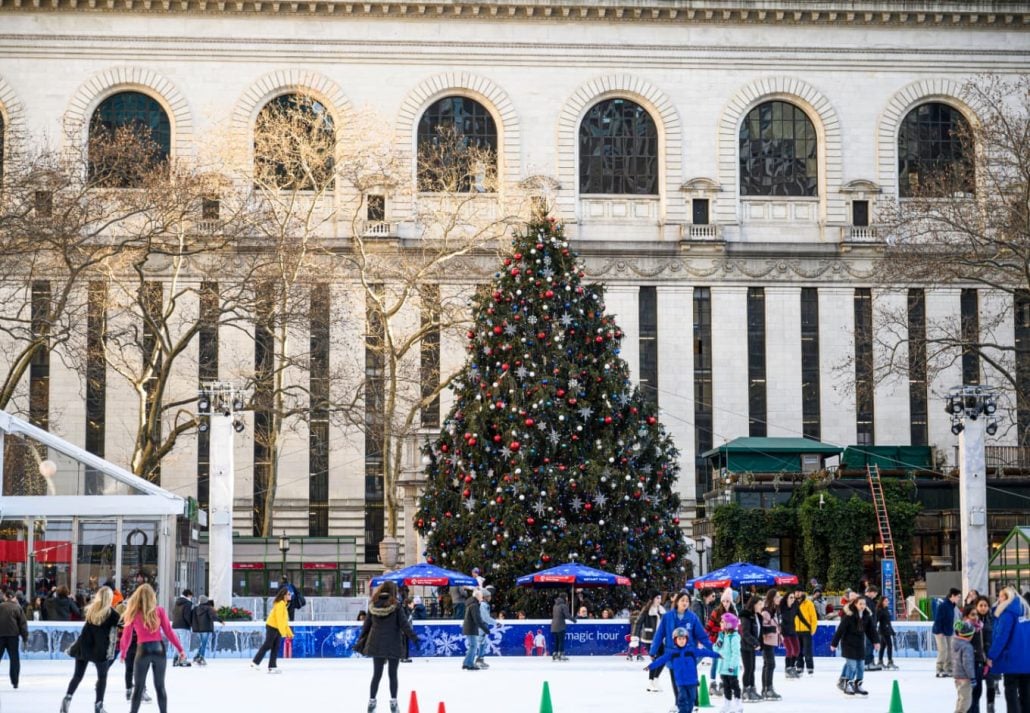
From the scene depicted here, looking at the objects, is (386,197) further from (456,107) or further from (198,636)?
(198,636)

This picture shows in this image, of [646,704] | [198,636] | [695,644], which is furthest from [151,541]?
[695,644]

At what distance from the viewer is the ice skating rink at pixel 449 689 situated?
23.9 meters

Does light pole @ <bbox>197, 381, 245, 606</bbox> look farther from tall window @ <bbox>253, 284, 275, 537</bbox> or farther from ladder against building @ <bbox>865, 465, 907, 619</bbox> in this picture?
ladder against building @ <bbox>865, 465, 907, 619</bbox>

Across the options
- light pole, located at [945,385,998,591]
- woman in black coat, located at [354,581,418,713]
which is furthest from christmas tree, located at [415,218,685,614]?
woman in black coat, located at [354,581,418,713]

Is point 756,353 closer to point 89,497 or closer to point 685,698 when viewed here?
point 89,497

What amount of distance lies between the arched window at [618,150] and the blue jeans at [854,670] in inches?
1862

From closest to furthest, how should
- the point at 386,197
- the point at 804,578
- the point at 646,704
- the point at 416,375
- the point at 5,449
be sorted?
the point at 646,704
the point at 5,449
the point at 804,578
the point at 416,375
the point at 386,197

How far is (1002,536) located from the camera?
194 feet

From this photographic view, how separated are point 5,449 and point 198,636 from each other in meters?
5.67

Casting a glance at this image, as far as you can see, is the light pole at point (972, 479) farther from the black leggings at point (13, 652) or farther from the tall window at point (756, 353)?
the tall window at point (756, 353)

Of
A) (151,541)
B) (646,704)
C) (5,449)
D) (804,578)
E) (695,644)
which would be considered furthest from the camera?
(804,578)

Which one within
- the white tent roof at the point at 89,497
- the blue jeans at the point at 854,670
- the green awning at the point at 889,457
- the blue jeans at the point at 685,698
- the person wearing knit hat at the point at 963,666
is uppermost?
the green awning at the point at 889,457

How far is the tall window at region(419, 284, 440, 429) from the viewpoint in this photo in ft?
187

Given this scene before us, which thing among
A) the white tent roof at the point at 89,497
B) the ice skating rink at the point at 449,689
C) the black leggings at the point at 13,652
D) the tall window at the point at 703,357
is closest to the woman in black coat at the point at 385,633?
the ice skating rink at the point at 449,689
